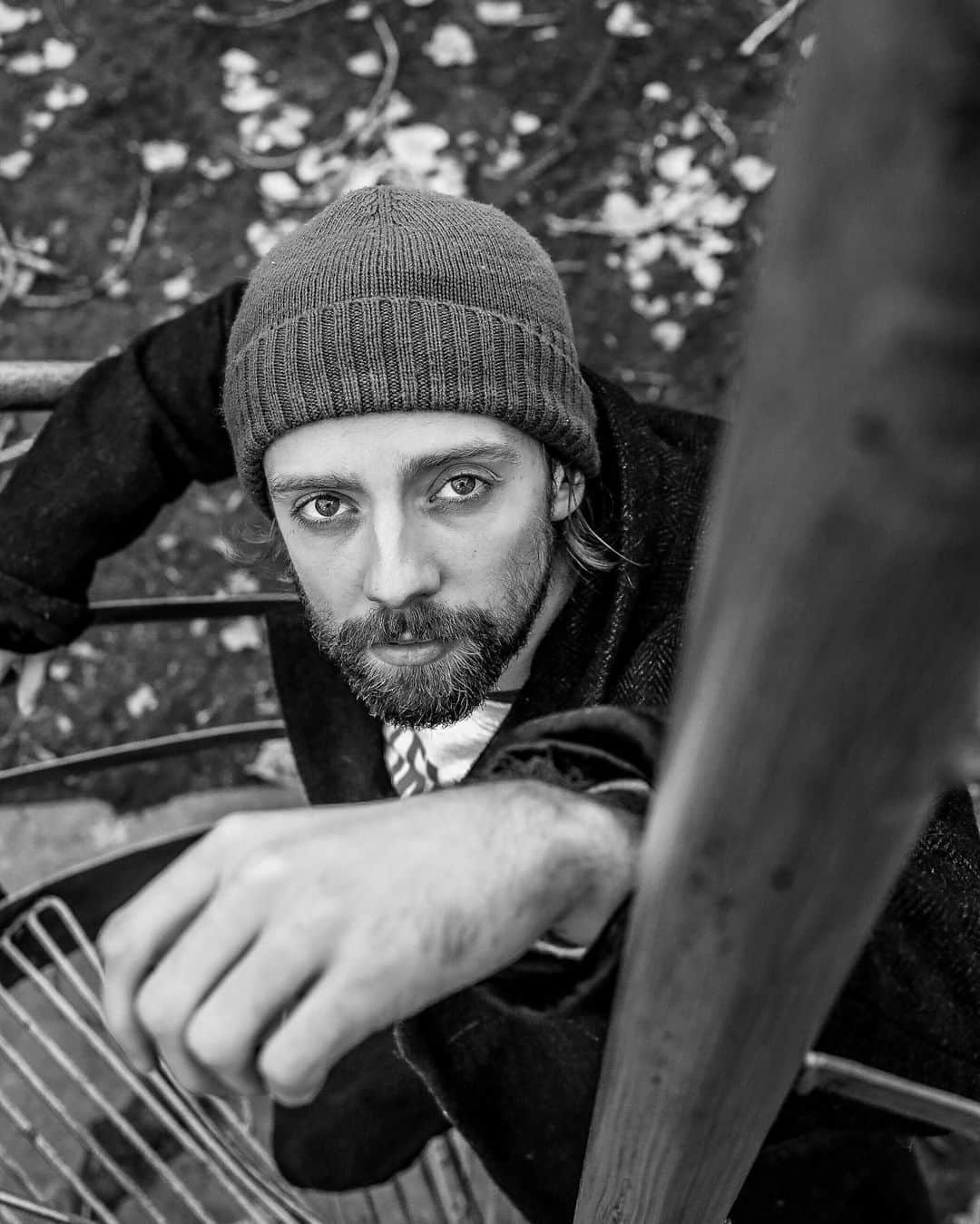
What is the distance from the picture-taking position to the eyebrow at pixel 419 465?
1.11m

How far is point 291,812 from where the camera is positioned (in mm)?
465

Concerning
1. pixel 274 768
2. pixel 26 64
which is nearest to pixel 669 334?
pixel 274 768

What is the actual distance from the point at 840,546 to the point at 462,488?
89 cm

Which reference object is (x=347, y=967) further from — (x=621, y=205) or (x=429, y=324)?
(x=621, y=205)

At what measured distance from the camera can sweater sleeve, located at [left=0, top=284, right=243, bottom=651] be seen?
1431 millimetres

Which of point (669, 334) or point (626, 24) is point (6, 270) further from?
point (626, 24)

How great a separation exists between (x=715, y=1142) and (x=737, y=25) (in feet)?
9.85

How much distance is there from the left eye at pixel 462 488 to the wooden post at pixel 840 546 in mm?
767

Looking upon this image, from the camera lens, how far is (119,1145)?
1.93 m

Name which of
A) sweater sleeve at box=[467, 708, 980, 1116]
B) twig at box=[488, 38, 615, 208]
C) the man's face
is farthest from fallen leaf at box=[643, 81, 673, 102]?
sweater sleeve at box=[467, 708, 980, 1116]

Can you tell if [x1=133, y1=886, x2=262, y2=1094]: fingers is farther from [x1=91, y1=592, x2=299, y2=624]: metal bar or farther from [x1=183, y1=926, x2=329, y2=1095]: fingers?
[x1=91, y1=592, x2=299, y2=624]: metal bar

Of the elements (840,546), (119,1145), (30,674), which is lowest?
(119,1145)

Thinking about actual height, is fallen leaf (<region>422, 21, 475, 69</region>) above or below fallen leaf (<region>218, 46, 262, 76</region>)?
above

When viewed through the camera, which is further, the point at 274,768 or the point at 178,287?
the point at 178,287
